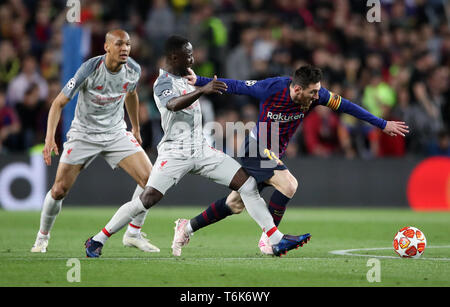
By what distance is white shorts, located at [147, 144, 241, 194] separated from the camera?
8266 millimetres

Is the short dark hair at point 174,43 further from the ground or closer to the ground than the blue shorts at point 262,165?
further from the ground

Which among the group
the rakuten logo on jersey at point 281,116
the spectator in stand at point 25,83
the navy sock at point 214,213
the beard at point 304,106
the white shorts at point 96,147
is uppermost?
the spectator in stand at point 25,83

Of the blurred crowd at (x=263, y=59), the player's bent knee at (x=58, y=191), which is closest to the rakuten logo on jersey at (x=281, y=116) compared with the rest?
the player's bent knee at (x=58, y=191)

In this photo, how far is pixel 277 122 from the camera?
8617mm

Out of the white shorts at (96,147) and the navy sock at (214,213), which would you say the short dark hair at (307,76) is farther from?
the white shorts at (96,147)

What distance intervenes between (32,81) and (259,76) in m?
4.45

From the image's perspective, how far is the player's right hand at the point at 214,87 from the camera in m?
7.62

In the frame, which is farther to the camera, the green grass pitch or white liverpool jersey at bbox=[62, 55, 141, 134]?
white liverpool jersey at bbox=[62, 55, 141, 134]

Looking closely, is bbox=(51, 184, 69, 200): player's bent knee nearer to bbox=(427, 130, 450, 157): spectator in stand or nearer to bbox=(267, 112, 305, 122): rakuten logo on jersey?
bbox=(267, 112, 305, 122): rakuten logo on jersey

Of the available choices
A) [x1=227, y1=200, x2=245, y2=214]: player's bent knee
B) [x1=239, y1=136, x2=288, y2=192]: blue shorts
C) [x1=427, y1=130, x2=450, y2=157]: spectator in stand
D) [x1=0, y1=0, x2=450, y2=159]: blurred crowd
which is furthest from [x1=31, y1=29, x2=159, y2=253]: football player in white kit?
[x1=427, y1=130, x2=450, y2=157]: spectator in stand

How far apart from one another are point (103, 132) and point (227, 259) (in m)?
1.96

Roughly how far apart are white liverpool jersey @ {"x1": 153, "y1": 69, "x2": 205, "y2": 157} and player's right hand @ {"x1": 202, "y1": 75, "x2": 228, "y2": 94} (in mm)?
649

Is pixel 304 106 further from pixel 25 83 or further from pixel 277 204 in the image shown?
pixel 25 83

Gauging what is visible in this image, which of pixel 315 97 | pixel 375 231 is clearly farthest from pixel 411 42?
pixel 315 97
